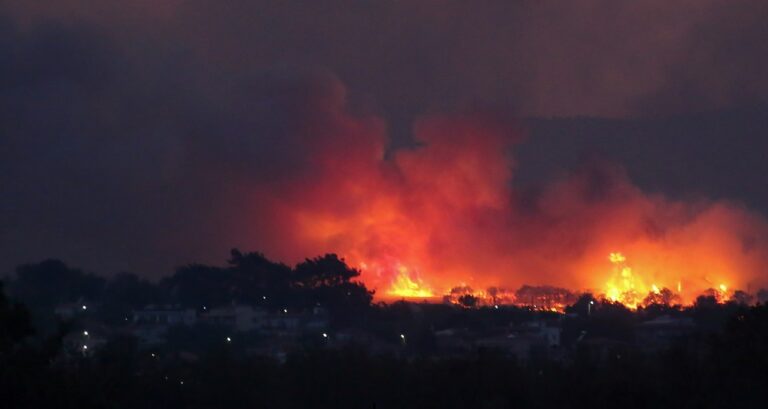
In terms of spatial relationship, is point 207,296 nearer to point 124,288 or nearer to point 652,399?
point 124,288

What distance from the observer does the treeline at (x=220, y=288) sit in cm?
7006

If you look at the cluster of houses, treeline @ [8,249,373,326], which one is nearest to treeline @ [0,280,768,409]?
the cluster of houses

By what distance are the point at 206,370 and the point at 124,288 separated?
31670 mm

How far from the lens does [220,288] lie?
242 ft

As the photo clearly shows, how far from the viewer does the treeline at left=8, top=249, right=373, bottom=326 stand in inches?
2758

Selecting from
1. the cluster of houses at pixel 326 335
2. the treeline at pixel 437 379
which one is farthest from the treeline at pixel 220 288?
the treeline at pixel 437 379

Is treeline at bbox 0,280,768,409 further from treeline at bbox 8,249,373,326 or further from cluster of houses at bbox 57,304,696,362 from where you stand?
treeline at bbox 8,249,373,326

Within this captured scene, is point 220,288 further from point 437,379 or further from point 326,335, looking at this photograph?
point 437,379

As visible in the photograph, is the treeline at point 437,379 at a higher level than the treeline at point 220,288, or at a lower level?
lower

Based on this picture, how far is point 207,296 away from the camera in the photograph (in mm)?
73062

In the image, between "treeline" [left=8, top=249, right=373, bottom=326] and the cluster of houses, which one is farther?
Result: "treeline" [left=8, top=249, right=373, bottom=326]

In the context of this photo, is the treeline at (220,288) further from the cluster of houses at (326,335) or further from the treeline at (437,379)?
the treeline at (437,379)

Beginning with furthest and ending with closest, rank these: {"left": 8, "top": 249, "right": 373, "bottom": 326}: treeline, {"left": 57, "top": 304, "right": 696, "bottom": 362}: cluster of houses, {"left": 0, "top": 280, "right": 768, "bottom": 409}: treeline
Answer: {"left": 8, "top": 249, "right": 373, "bottom": 326}: treeline → {"left": 57, "top": 304, "right": 696, "bottom": 362}: cluster of houses → {"left": 0, "top": 280, "right": 768, "bottom": 409}: treeline

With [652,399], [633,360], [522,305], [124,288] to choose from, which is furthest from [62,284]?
[652,399]
